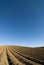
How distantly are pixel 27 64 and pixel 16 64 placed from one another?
60.7 inches

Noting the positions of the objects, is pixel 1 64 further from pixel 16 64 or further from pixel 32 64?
pixel 32 64

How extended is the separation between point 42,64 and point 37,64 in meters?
0.72

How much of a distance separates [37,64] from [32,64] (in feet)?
2.36

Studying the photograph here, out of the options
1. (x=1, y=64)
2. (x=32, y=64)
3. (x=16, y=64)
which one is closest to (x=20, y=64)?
(x=16, y=64)

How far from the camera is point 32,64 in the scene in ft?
54.2

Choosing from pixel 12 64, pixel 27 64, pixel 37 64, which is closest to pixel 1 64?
pixel 12 64

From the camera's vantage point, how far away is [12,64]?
16.6 meters

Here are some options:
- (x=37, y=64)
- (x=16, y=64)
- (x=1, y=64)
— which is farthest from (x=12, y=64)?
(x=37, y=64)

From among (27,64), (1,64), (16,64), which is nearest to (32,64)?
(27,64)

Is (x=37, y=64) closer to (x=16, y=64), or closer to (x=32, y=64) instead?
(x=32, y=64)

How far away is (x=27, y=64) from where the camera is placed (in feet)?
54.4

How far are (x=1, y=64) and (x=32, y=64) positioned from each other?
4.60 m

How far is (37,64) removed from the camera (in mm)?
16625

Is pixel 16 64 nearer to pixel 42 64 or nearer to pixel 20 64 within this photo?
pixel 20 64
